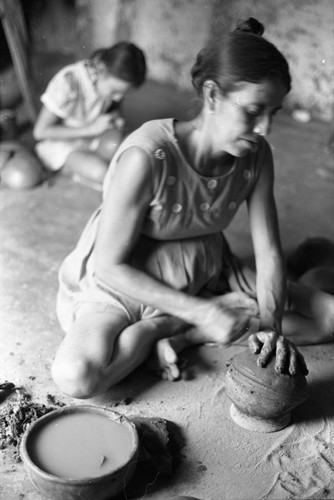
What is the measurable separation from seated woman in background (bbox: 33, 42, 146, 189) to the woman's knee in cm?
166

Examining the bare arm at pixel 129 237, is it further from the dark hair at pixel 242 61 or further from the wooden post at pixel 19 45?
the wooden post at pixel 19 45

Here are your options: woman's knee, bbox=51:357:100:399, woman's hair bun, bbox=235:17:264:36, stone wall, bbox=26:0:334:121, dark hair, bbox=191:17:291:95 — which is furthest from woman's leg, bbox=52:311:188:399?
stone wall, bbox=26:0:334:121

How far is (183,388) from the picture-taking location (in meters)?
2.28

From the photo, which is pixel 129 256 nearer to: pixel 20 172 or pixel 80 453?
pixel 80 453

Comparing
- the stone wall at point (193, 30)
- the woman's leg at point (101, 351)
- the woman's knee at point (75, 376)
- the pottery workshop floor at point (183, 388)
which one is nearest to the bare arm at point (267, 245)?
the pottery workshop floor at point (183, 388)

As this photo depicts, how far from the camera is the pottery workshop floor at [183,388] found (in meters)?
1.91

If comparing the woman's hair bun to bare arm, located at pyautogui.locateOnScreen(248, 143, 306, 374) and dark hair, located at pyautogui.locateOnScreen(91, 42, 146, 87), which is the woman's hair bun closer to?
bare arm, located at pyautogui.locateOnScreen(248, 143, 306, 374)

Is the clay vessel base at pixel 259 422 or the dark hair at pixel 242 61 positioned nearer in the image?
the dark hair at pixel 242 61

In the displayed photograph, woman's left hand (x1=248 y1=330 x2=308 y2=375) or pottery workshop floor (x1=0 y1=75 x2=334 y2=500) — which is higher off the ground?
woman's left hand (x1=248 y1=330 x2=308 y2=375)

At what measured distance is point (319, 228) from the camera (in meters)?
3.50

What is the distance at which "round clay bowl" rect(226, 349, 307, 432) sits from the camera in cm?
196

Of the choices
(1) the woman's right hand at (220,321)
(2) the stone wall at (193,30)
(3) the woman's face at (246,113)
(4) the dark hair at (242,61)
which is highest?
(4) the dark hair at (242,61)

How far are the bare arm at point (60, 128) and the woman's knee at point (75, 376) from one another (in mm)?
1866

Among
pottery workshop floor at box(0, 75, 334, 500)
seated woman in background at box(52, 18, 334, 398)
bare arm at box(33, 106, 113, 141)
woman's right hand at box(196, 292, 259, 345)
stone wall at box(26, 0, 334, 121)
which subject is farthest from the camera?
stone wall at box(26, 0, 334, 121)
